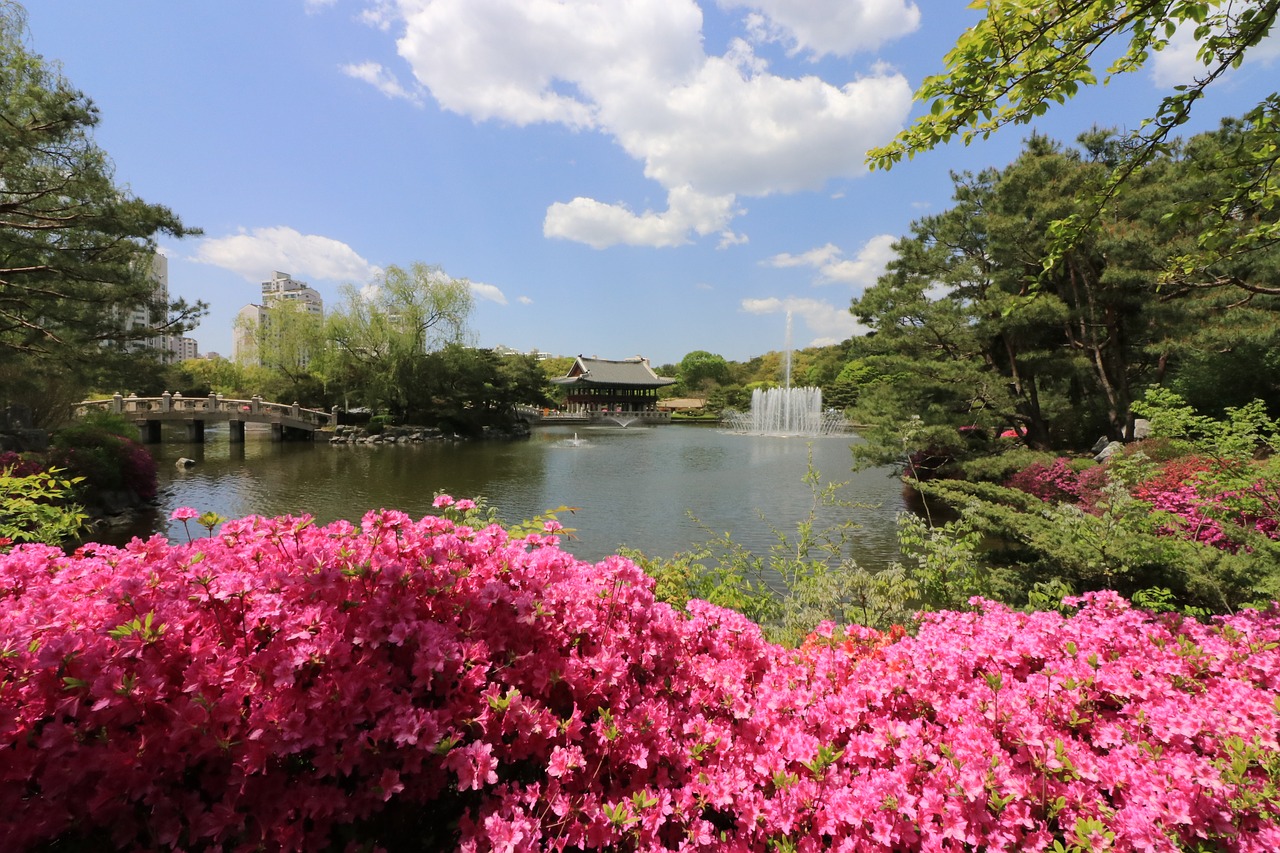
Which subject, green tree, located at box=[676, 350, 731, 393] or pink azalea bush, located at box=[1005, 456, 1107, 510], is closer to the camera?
pink azalea bush, located at box=[1005, 456, 1107, 510]

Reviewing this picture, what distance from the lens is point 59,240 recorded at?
872 centimetres

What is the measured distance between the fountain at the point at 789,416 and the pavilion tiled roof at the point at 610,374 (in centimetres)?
1347

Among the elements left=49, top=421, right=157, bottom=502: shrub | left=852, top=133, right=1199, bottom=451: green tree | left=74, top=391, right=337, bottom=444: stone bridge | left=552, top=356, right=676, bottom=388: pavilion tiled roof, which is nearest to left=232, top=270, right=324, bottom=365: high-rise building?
left=74, top=391, right=337, bottom=444: stone bridge

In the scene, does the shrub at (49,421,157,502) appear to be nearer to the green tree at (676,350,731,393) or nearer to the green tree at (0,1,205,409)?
the green tree at (0,1,205,409)

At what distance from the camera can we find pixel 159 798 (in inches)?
44.9

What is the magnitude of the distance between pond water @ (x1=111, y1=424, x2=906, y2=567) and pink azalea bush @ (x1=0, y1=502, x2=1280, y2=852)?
3045 millimetres

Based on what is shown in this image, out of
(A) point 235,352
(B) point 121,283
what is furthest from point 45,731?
(A) point 235,352

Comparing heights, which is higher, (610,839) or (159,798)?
(159,798)

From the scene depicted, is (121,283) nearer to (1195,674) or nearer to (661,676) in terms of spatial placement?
(661,676)

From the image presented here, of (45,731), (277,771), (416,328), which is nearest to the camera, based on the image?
(45,731)

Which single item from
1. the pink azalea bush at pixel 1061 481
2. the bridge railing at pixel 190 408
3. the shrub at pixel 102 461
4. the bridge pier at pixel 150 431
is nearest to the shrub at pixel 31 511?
the shrub at pixel 102 461

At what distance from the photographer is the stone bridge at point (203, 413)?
2039cm

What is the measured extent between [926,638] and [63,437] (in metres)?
14.7

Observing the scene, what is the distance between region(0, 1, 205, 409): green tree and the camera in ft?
23.0
